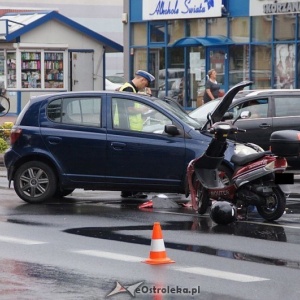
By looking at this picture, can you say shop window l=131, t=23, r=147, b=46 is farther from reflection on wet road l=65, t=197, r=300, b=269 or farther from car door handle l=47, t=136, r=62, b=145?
reflection on wet road l=65, t=197, r=300, b=269

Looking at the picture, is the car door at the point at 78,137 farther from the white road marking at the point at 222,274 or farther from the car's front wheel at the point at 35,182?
the white road marking at the point at 222,274

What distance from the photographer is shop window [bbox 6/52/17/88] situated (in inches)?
1417

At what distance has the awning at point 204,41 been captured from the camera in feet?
109

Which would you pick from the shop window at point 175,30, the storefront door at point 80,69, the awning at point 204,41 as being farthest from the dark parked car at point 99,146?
the storefront door at point 80,69

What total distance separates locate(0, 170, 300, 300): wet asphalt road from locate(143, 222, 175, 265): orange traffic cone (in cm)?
10

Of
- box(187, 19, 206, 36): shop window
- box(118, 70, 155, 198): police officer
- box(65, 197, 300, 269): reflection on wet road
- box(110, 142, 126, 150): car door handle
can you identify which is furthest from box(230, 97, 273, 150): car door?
box(187, 19, 206, 36): shop window

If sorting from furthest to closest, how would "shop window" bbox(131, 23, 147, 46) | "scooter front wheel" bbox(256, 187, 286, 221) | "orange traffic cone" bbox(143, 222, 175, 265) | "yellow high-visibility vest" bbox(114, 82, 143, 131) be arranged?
"shop window" bbox(131, 23, 147, 46) → "yellow high-visibility vest" bbox(114, 82, 143, 131) → "scooter front wheel" bbox(256, 187, 286, 221) → "orange traffic cone" bbox(143, 222, 175, 265)

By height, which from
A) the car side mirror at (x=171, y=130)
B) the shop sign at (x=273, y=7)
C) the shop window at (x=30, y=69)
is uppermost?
the shop sign at (x=273, y=7)

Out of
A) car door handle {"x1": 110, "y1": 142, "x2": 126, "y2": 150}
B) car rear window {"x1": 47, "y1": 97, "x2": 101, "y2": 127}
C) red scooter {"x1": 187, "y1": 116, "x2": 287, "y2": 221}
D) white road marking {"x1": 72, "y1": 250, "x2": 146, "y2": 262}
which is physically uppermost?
car rear window {"x1": 47, "y1": 97, "x2": 101, "y2": 127}

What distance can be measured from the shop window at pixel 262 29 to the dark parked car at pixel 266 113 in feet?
41.2

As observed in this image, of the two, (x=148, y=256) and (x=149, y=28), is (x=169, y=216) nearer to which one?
(x=148, y=256)

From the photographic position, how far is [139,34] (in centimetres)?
3697

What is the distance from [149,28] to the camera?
120 feet

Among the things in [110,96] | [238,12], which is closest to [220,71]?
[238,12]
